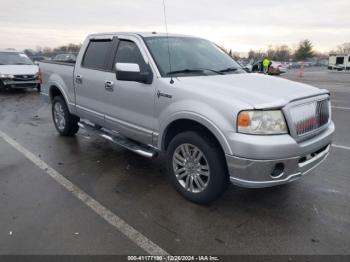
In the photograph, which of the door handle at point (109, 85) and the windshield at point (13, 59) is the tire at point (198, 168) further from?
the windshield at point (13, 59)

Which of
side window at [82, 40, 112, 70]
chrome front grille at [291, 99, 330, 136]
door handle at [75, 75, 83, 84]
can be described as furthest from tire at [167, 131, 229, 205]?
door handle at [75, 75, 83, 84]

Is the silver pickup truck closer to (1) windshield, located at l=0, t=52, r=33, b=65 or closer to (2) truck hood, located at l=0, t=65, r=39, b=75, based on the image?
(2) truck hood, located at l=0, t=65, r=39, b=75

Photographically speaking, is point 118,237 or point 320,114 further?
point 320,114

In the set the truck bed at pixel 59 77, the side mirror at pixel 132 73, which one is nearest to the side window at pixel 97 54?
the truck bed at pixel 59 77

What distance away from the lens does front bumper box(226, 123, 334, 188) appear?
9.55 ft

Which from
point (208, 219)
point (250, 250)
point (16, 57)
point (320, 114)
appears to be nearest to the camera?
point (250, 250)

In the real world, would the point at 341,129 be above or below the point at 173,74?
below

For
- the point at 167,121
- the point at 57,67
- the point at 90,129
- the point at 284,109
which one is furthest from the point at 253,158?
the point at 57,67

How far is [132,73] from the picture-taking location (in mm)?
3691

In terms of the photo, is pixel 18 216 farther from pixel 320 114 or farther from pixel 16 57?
pixel 16 57

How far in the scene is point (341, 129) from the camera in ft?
22.9

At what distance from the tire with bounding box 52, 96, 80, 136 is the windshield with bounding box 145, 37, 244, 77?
8.81 ft

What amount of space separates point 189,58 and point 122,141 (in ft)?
5.05

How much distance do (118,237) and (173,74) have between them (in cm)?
201
